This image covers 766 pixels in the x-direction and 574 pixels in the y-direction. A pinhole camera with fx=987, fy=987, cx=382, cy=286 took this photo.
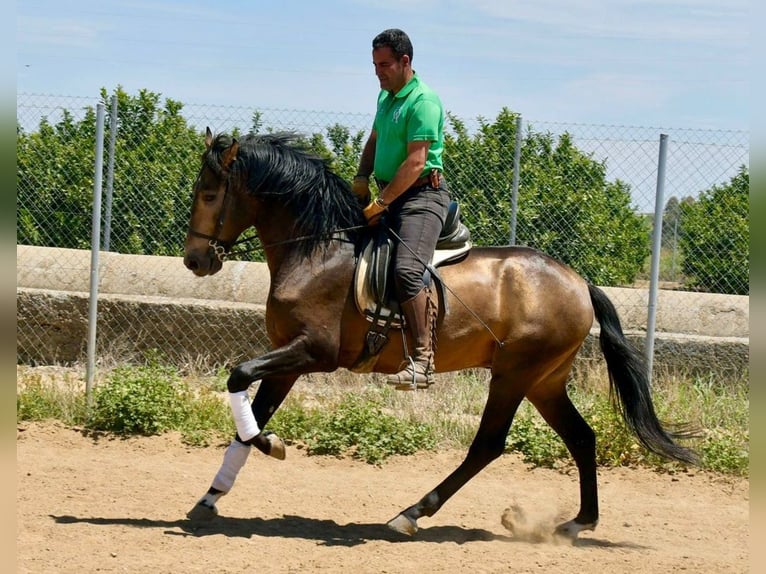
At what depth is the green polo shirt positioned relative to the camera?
21.5ft

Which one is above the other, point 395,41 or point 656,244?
point 395,41

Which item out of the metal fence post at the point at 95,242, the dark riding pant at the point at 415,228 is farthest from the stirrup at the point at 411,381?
the metal fence post at the point at 95,242

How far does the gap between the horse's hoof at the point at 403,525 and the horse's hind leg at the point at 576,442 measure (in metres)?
1.07

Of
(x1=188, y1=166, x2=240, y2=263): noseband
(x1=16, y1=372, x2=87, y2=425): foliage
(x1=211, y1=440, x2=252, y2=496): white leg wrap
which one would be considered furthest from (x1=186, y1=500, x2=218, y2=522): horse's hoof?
(x1=16, y1=372, x2=87, y2=425): foliage

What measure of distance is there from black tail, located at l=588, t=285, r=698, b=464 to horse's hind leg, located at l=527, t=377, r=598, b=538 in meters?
0.39

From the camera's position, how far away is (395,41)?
669cm

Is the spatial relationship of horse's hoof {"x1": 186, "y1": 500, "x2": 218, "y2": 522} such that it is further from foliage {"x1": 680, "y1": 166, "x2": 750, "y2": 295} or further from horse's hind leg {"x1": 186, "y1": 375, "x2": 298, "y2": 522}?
foliage {"x1": 680, "y1": 166, "x2": 750, "y2": 295}

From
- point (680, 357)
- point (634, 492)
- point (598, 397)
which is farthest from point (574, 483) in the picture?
point (680, 357)

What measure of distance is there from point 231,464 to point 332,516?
994 millimetres

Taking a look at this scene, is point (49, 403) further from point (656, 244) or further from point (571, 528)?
point (656, 244)

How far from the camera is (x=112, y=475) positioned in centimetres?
798

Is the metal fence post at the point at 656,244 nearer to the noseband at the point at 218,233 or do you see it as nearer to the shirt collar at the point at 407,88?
the shirt collar at the point at 407,88

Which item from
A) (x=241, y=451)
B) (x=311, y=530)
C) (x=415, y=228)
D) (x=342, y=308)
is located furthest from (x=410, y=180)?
(x=311, y=530)

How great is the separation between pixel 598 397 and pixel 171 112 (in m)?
5.57
